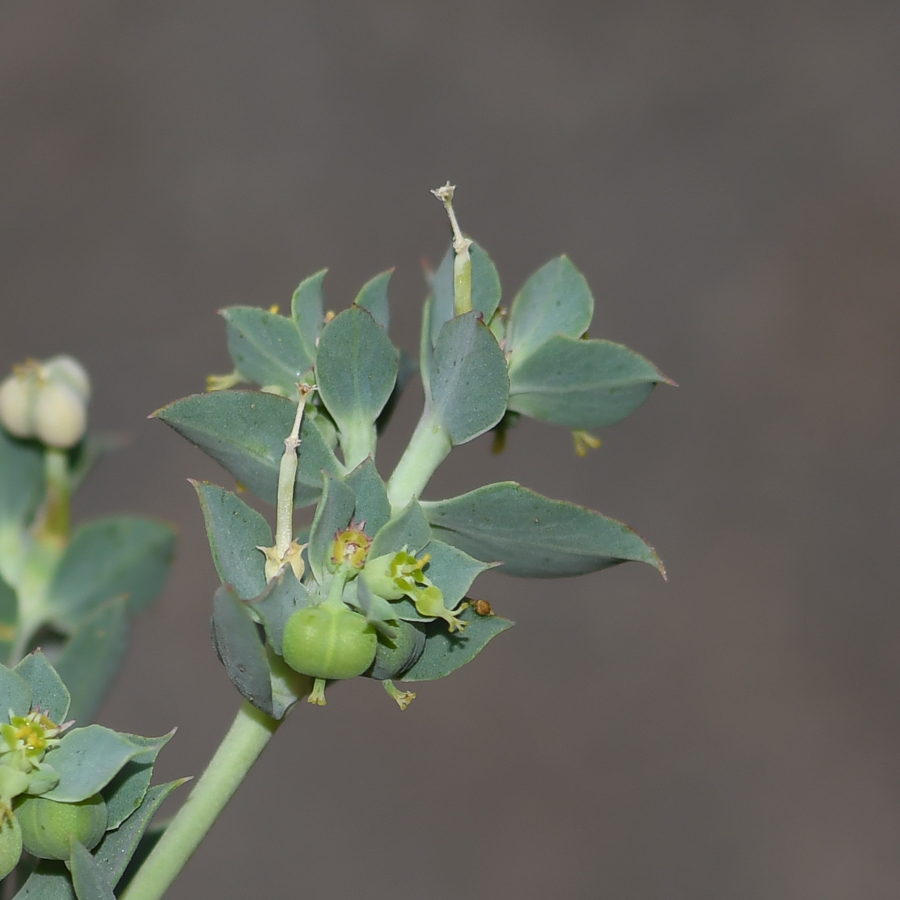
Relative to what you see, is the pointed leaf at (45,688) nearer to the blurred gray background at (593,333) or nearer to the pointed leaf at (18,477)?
the pointed leaf at (18,477)

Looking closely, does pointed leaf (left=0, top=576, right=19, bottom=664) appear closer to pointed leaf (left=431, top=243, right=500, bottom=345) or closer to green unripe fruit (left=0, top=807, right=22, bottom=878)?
green unripe fruit (left=0, top=807, right=22, bottom=878)

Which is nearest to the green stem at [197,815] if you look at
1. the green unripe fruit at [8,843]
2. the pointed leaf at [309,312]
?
the green unripe fruit at [8,843]

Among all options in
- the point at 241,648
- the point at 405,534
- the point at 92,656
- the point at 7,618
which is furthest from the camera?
the point at 7,618

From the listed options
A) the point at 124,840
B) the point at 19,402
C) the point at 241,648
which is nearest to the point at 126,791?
the point at 124,840

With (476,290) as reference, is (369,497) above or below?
below

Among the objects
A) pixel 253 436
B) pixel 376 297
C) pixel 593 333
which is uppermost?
pixel 376 297

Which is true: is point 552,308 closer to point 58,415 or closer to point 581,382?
point 581,382

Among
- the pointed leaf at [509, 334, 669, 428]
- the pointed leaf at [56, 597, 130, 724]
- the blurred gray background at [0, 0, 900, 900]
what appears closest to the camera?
the pointed leaf at [509, 334, 669, 428]

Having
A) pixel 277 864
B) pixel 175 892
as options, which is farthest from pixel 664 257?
pixel 175 892

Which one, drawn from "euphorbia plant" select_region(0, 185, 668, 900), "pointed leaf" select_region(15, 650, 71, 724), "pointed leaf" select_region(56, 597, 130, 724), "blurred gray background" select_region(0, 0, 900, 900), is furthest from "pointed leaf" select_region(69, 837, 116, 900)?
"blurred gray background" select_region(0, 0, 900, 900)
